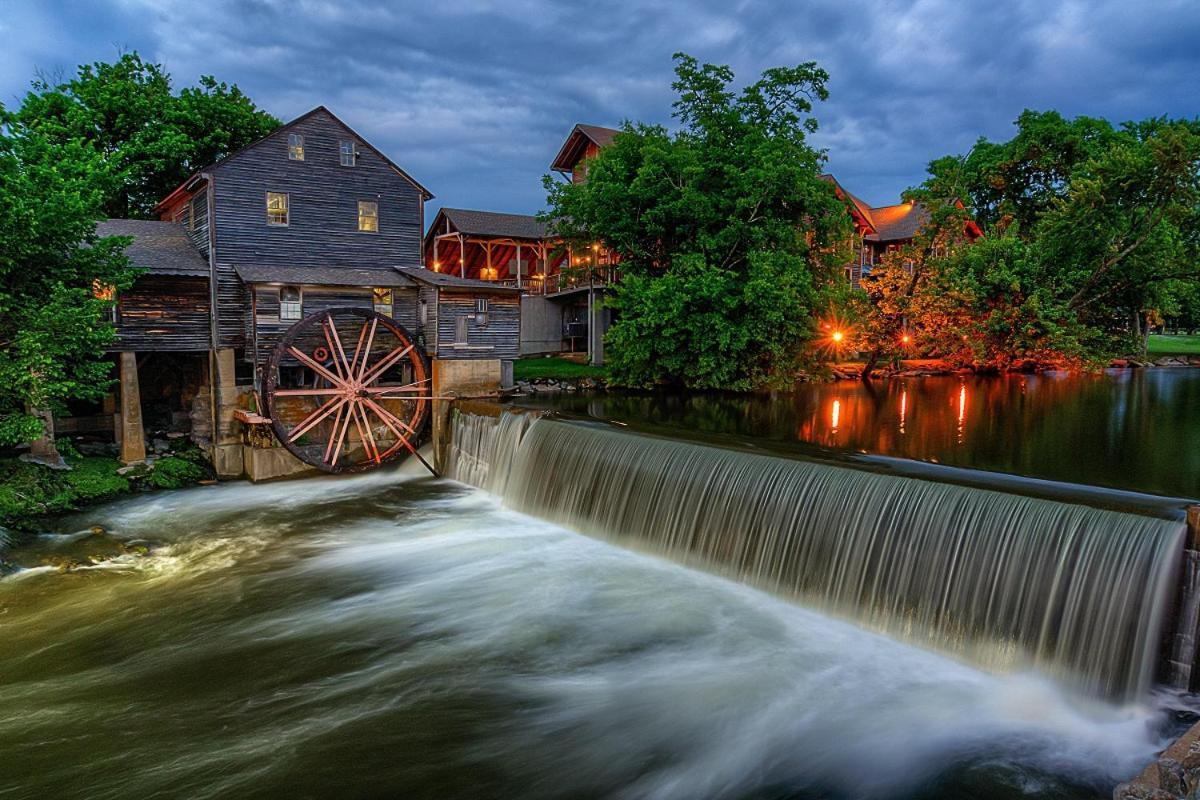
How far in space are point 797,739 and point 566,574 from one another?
495cm

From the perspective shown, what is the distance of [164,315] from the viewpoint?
18.0m

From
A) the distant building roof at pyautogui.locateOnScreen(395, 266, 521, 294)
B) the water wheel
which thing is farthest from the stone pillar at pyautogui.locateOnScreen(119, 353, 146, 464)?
the distant building roof at pyautogui.locateOnScreen(395, 266, 521, 294)

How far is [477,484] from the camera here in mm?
17156

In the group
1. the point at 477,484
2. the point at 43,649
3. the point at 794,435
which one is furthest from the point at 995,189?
the point at 43,649

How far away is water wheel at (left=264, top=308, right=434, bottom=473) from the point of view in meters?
18.3

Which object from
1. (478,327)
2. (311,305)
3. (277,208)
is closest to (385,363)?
(311,305)

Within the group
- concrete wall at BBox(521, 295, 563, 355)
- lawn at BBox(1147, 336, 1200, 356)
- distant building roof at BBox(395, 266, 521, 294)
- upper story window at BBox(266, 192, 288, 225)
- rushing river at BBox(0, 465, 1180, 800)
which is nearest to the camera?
rushing river at BBox(0, 465, 1180, 800)

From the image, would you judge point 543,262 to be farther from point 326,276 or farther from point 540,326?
point 326,276

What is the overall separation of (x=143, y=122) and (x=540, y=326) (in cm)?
1782

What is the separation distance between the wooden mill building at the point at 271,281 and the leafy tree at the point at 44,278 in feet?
6.55

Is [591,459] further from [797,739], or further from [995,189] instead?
[995,189]

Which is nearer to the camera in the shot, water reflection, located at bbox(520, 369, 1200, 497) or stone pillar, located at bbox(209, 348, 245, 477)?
water reflection, located at bbox(520, 369, 1200, 497)

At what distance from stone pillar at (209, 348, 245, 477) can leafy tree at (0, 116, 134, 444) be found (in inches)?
141

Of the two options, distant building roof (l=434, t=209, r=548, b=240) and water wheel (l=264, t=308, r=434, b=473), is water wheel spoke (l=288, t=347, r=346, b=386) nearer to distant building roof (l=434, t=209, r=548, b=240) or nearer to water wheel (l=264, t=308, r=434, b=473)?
water wheel (l=264, t=308, r=434, b=473)
